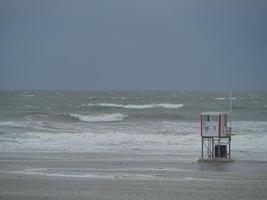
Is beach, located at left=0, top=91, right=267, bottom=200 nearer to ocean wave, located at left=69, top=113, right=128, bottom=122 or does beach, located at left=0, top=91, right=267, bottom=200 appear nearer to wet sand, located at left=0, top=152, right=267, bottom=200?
wet sand, located at left=0, top=152, right=267, bottom=200

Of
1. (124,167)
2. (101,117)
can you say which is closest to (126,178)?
(124,167)

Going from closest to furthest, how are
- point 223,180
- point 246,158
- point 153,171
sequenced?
point 223,180, point 153,171, point 246,158

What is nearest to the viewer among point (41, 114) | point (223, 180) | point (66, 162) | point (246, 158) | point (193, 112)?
point (223, 180)

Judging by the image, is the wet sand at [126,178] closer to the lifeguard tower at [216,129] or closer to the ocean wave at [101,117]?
the lifeguard tower at [216,129]

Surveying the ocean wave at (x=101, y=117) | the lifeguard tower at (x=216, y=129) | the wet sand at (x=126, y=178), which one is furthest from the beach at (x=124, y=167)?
the ocean wave at (x=101, y=117)

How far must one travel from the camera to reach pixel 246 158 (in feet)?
77.7

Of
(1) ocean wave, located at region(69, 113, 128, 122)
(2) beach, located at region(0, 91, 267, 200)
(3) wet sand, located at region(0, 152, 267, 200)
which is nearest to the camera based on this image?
(3) wet sand, located at region(0, 152, 267, 200)

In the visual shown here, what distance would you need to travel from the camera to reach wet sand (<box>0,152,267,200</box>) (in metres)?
14.1

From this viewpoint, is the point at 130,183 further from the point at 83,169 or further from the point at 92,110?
the point at 92,110

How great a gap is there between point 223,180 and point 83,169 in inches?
201

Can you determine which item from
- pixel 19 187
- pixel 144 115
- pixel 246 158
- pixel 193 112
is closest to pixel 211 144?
pixel 246 158

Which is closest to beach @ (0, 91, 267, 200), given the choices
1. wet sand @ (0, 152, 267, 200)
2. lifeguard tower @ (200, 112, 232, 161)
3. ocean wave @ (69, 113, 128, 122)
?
wet sand @ (0, 152, 267, 200)

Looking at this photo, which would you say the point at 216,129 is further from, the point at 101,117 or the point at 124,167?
the point at 101,117

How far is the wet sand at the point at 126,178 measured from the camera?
1407cm
